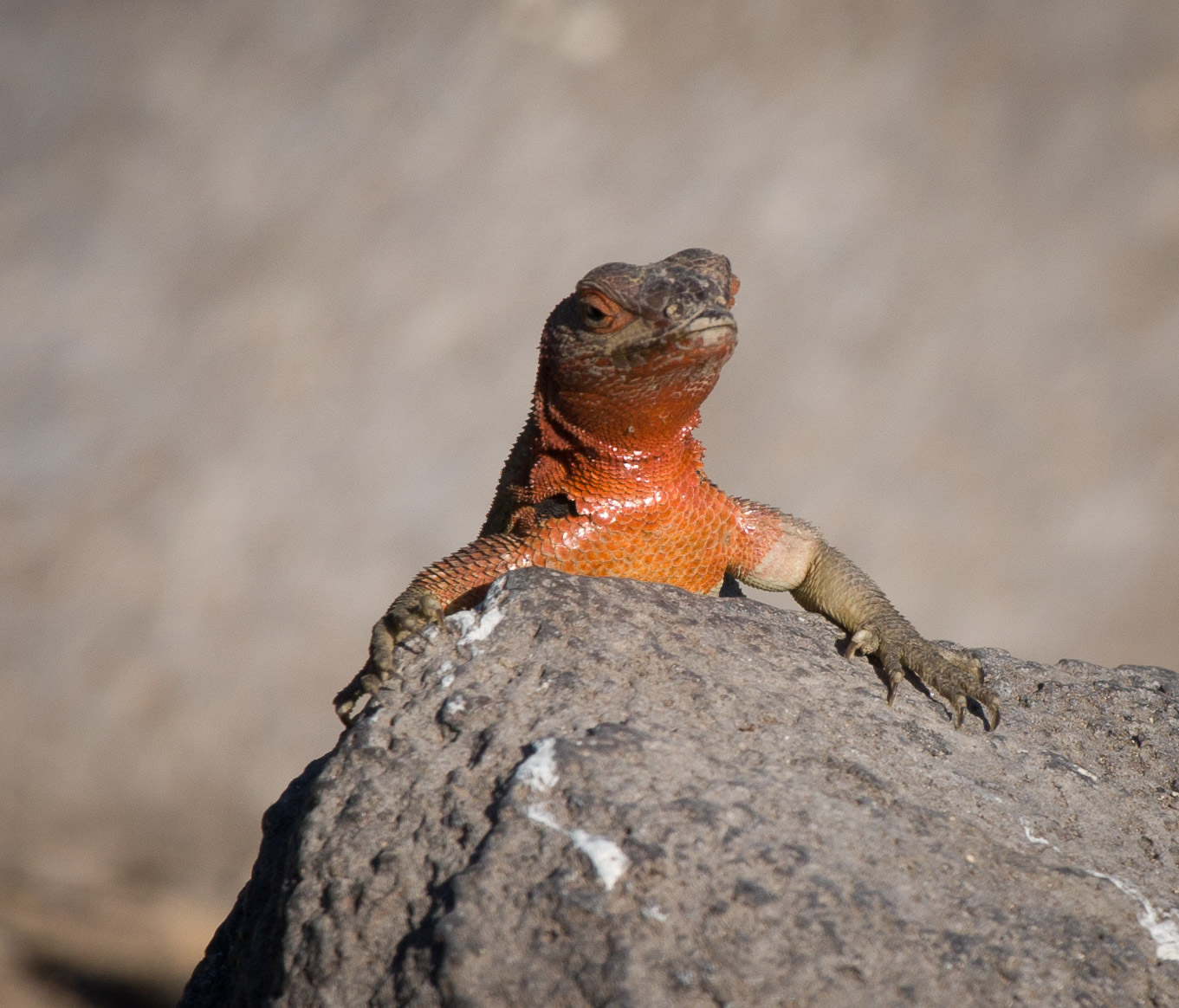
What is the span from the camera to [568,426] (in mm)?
4348

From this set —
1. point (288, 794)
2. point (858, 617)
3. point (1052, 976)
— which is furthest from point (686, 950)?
point (858, 617)

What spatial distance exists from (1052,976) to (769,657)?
1.25 meters

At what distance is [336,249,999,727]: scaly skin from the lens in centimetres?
390

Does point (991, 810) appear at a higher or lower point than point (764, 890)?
higher

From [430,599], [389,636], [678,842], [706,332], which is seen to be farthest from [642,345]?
[678,842]

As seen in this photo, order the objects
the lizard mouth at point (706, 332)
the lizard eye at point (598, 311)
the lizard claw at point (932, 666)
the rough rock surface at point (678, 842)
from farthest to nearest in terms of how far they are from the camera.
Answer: the lizard eye at point (598, 311)
the lizard mouth at point (706, 332)
the lizard claw at point (932, 666)
the rough rock surface at point (678, 842)

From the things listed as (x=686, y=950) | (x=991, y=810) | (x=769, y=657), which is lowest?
(x=686, y=950)

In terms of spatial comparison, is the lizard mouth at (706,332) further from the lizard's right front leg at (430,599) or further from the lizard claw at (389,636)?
the lizard claw at (389,636)

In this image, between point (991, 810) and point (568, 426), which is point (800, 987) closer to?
point (991, 810)

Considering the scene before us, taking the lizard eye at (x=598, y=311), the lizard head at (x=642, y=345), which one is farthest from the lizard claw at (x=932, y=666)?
the lizard eye at (x=598, y=311)

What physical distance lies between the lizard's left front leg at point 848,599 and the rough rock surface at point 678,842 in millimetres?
→ 169

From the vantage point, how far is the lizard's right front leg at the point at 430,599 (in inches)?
141

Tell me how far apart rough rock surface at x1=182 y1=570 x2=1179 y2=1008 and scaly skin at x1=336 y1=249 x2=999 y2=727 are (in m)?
0.40

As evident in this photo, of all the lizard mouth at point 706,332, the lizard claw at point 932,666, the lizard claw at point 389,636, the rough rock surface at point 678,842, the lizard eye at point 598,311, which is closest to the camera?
the rough rock surface at point 678,842
